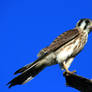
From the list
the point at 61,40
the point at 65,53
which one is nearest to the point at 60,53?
the point at 65,53

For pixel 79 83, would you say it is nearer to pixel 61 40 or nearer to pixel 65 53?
pixel 65 53

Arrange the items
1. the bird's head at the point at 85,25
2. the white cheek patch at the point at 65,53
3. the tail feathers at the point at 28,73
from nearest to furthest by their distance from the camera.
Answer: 1. the tail feathers at the point at 28,73
2. the white cheek patch at the point at 65,53
3. the bird's head at the point at 85,25

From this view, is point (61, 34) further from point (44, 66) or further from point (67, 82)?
point (67, 82)

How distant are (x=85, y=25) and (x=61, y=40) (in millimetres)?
685

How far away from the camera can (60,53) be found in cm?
523

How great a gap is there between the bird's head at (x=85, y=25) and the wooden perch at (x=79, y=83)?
213 cm

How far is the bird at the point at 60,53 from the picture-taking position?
5.04 m

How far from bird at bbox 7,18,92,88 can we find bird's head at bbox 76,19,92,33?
0.34 ft

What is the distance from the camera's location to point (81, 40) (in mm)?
5414

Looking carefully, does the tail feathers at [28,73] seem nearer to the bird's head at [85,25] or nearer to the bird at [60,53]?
the bird at [60,53]

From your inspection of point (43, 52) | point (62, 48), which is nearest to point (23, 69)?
point (43, 52)

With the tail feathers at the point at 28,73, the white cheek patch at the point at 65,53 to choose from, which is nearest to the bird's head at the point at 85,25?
the white cheek patch at the point at 65,53

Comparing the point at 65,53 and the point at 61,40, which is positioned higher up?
the point at 61,40

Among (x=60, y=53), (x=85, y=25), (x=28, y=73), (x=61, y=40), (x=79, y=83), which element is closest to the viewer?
(x=79, y=83)
